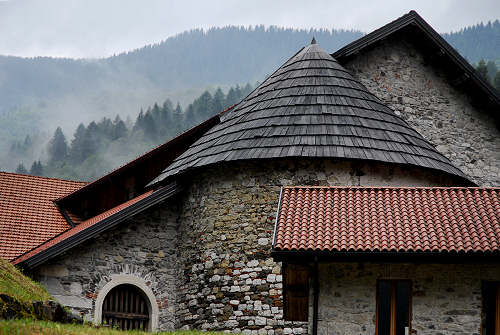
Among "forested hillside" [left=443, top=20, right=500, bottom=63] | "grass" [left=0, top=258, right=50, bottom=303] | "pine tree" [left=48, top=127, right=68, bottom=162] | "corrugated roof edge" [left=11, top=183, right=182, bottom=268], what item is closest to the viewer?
"grass" [left=0, top=258, right=50, bottom=303]

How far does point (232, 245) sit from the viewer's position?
15.7m

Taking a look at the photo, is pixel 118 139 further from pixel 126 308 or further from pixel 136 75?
pixel 136 75

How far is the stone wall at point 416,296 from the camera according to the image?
36.5 ft

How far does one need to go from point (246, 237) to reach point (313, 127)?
2.55m

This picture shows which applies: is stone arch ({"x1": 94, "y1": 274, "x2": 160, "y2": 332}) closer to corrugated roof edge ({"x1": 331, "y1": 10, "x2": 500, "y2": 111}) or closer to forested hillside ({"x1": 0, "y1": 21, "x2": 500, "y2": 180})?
corrugated roof edge ({"x1": 331, "y1": 10, "x2": 500, "y2": 111})

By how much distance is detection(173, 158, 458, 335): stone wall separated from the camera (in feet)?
49.8

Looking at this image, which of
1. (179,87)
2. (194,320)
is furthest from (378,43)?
(179,87)

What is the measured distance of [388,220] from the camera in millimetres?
11828

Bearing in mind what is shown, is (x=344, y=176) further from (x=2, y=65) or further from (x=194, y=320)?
(x=2, y=65)

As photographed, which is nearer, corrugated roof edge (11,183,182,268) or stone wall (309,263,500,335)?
stone wall (309,263,500,335)

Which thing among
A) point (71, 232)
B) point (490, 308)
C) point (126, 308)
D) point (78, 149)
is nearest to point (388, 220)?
point (490, 308)

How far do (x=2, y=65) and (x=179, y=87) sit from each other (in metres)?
37.4

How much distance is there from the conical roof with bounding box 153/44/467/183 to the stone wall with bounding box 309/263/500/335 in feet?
13.9

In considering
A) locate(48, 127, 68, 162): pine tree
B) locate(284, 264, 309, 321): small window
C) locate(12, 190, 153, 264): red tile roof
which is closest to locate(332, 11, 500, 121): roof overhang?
locate(12, 190, 153, 264): red tile roof
